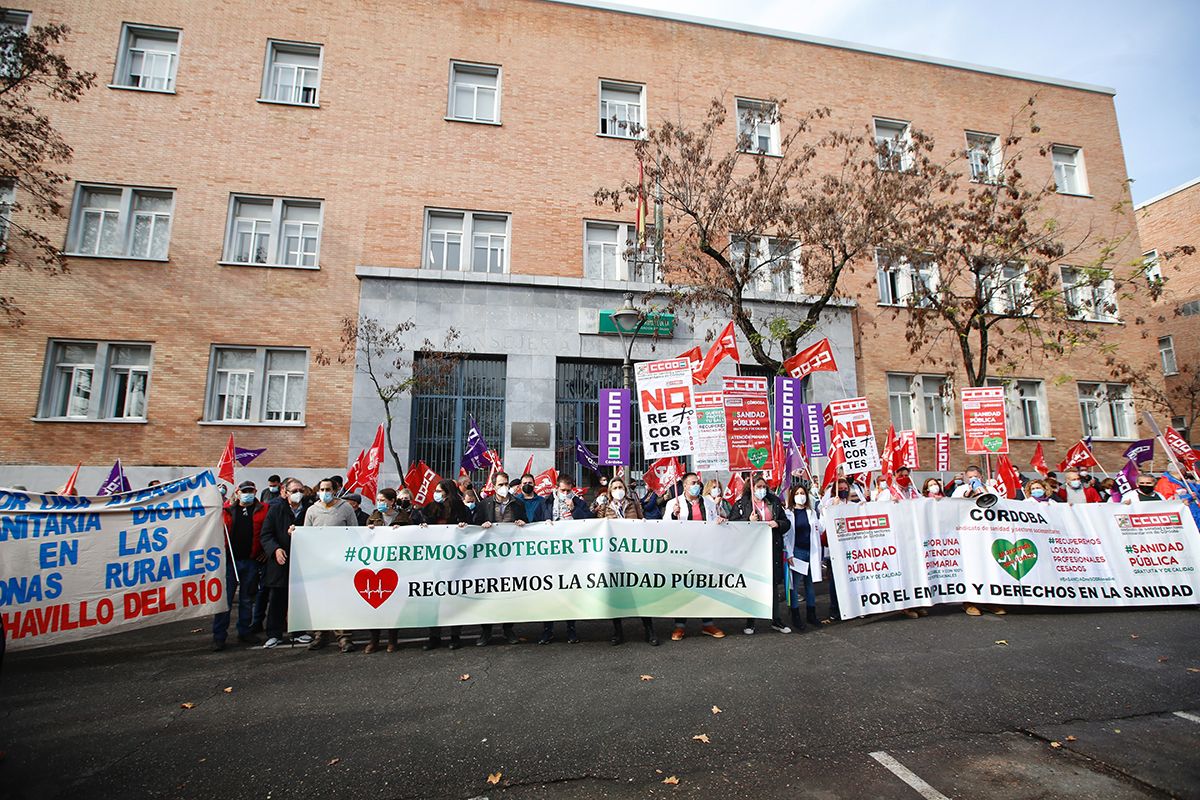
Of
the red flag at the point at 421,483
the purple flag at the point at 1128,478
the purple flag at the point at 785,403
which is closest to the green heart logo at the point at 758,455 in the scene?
the purple flag at the point at 785,403

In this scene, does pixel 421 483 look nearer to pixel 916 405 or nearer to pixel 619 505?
pixel 619 505

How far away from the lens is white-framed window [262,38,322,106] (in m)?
15.9

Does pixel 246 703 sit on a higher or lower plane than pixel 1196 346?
lower

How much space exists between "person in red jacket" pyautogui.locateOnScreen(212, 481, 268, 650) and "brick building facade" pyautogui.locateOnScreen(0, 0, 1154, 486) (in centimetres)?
665

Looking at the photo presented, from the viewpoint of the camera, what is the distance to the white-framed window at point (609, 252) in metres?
16.5

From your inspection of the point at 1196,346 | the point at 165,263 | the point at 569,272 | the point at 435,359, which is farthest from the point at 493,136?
the point at 1196,346

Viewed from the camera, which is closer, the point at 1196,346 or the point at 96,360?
the point at 96,360

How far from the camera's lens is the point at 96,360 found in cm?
1387

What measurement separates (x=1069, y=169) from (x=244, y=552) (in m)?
26.4

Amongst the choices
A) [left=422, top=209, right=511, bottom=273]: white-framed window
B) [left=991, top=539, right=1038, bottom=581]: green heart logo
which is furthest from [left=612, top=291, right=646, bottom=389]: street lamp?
[left=991, top=539, right=1038, bottom=581]: green heart logo

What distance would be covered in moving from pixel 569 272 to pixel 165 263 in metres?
9.75

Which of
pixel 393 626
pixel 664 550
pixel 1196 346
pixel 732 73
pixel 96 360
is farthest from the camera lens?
pixel 1196 346

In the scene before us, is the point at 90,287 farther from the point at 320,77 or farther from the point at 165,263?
the point at 320,77

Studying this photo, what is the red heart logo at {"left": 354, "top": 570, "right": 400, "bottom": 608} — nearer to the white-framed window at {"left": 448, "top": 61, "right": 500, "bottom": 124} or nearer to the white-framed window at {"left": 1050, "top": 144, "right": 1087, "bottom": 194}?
the white-framed window at {"left": 448, "top": 61, "right": 500, "bottom": 124}
